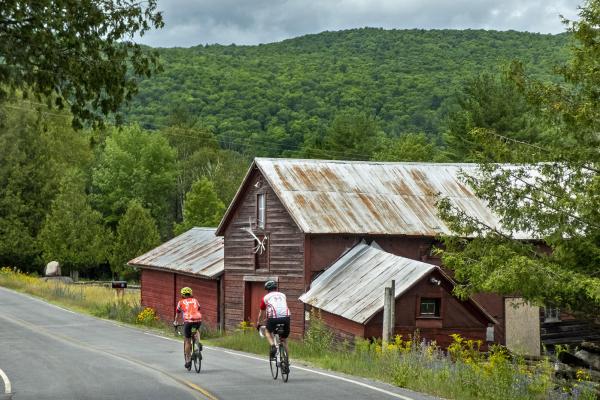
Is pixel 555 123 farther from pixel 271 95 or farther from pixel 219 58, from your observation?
pixel 219 58

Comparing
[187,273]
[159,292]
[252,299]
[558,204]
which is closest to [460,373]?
[558,204]

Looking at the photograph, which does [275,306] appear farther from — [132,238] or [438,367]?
[132,238]

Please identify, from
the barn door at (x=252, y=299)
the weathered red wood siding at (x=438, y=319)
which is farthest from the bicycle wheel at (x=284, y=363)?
the barn door at (x=252, y=299)

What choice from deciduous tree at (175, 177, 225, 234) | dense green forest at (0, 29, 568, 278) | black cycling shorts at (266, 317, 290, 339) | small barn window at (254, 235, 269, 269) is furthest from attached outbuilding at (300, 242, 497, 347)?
deciduous tree at (175, 177, 225, 234)

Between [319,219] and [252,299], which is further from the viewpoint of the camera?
[252,299]

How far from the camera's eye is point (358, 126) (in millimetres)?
106812

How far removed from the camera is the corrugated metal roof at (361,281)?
2809cm

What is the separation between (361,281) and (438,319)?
3110mm

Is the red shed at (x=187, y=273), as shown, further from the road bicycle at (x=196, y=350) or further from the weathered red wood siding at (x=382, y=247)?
the road bicycle at (x=196, y=350)

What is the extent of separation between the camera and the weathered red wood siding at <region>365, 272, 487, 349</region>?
28.5 metres

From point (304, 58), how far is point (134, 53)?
513ft

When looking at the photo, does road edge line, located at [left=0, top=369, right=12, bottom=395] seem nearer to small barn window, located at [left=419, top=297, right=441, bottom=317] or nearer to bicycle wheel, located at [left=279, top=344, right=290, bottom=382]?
bicycle wheel, located at [left=279, top=344, right=290, bottom=382]

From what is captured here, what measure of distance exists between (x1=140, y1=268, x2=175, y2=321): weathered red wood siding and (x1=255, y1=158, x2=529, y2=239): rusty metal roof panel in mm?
11229

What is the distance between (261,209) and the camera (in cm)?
3938
